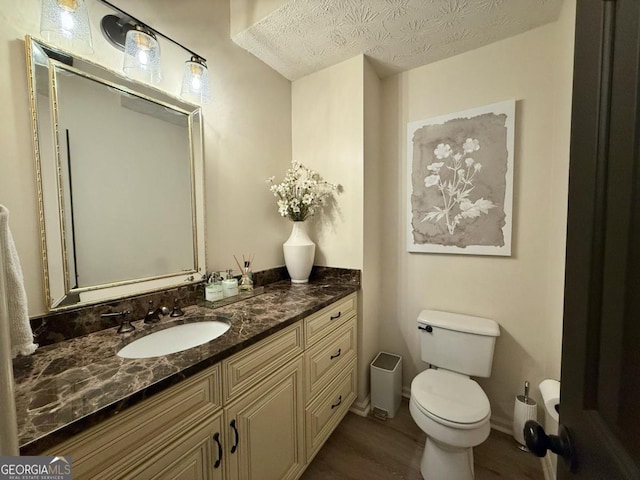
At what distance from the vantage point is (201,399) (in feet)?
2.63

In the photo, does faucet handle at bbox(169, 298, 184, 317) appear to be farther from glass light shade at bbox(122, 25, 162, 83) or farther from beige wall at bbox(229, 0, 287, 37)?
beige wall at bbox(229, 0, 287, 37)

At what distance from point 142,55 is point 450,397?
87.6 inches

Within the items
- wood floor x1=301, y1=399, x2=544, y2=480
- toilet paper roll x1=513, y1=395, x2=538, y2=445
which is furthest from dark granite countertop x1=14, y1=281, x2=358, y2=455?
toilet paper roll x1=513, y1=395, x2=538, y2=445

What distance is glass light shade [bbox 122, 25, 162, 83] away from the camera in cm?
107

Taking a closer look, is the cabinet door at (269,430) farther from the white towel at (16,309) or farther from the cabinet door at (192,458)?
the white towel at (16,309)

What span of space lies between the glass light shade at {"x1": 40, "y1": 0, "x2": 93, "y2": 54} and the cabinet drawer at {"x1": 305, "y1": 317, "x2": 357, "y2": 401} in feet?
5.29

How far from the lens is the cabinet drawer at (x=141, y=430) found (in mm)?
564

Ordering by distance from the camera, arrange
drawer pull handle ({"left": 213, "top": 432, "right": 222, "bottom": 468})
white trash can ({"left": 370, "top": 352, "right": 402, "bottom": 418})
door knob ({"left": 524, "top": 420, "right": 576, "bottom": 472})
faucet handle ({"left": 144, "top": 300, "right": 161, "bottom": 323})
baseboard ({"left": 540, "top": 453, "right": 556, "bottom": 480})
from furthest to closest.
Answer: white trash can ({"left": 370, "top": 352, "right": 402, "bottom": 418}), baseboard ({"left": 540, "top": 453, "right": 556, "bottom": 480}), faucet handle ({"left": 144, "top": 300, "right": 161, "bottom": 323}), drawer pull handle ({"left": 213, "top": 432, "right": 222, "bottom": 468}), door knob ({"left": 524, "top": 420, "right": 576, "bottom": 472})

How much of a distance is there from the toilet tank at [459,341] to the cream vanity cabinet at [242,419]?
56cm

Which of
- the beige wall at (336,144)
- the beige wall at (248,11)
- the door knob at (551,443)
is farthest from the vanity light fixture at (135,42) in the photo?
the door knob at (551,443)

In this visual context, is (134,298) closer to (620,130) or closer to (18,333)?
(18,333)

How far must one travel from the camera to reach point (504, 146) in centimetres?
157

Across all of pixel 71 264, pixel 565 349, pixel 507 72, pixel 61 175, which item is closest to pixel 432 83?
pixel 507 72

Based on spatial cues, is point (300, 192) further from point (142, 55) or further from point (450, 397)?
point (450, 397)
